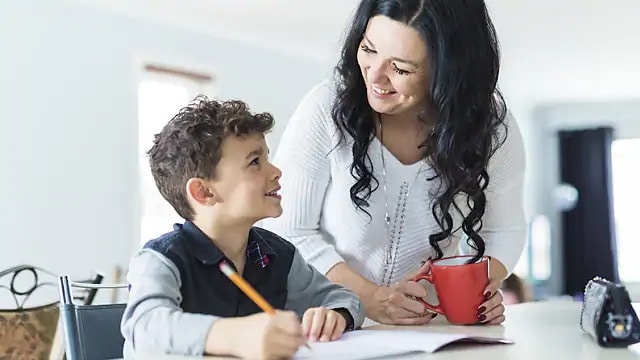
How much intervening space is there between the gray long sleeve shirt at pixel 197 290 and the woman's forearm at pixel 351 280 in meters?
0.11

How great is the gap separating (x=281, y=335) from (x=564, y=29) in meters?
5.29

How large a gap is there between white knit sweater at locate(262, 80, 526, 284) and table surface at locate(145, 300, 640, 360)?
0.43 ft

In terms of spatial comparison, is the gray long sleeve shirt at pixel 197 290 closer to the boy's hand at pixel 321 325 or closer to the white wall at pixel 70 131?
the boy's hand at pixel 321 325

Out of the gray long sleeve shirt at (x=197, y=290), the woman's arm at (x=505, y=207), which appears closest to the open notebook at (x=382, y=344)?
the gray long sleeve shirt at (x=197, y=290)

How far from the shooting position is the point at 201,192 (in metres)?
1.15

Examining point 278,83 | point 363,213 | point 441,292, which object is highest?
point 278,83

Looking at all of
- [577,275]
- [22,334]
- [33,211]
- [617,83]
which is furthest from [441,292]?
[577,275]

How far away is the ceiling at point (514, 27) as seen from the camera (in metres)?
5.08

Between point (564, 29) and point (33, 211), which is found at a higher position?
point (564, 29)

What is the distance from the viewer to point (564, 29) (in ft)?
19.1

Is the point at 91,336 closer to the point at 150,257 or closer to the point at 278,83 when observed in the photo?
the point at 150,257

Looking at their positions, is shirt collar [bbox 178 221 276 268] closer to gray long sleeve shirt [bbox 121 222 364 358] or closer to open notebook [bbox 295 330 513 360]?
gray long sleeve shirt [bbox 121 222 364 358]

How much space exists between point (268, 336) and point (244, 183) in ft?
1.02

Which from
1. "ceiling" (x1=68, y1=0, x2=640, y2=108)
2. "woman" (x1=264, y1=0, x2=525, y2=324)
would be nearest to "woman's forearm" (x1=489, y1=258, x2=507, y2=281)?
"woman" (x1=264, y1=0, x2=525, y2=324)
